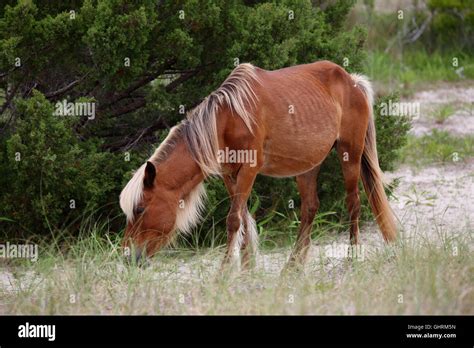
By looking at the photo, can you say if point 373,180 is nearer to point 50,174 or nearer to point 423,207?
point 423,207

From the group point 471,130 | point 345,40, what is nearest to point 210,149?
point 345,40

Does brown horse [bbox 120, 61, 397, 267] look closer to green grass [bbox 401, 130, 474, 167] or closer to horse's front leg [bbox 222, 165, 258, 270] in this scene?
horse's front leg [bbox 222, 165, 258, 270]

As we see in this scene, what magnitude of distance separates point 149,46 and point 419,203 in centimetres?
338

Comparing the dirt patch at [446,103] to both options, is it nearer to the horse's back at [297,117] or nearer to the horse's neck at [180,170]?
the horse's back at [297,117]

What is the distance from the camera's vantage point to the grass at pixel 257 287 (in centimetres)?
510

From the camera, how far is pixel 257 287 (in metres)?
5.77

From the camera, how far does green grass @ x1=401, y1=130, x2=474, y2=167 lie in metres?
10.9

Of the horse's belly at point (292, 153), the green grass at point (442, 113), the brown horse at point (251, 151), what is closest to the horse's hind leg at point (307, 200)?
the brown horse at point (251, 151)

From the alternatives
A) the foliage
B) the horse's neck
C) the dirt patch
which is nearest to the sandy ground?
the dirt patch

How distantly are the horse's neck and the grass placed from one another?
563mm

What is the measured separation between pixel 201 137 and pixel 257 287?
1210 mm

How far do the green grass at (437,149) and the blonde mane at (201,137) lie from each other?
486cm

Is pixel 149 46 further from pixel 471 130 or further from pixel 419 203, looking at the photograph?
pixel 471 130

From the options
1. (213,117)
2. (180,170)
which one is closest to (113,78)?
(213,117)
